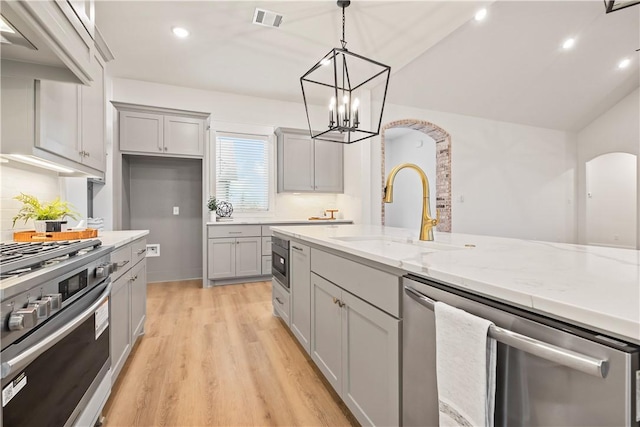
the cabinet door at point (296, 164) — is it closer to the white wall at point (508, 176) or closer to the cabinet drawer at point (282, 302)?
the white wall at point (508, 176)

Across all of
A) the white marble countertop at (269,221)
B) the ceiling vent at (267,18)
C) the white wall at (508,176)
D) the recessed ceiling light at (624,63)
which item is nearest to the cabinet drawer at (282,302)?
the white marble countertop at (269,221)

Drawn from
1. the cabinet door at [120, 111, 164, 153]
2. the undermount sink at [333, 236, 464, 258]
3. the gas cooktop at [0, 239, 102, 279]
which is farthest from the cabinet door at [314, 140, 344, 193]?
the gas cooktop at [0, 239, 102, 279]

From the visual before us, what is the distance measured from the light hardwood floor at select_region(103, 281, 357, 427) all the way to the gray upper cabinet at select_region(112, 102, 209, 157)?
2.25 m

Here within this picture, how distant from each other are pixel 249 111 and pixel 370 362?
4580mm

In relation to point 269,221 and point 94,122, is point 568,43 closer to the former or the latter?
point 269,221

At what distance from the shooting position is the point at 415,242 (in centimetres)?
172

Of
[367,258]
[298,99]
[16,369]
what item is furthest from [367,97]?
[16,369]

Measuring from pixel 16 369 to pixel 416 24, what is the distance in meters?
4.04

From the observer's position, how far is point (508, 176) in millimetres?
6523

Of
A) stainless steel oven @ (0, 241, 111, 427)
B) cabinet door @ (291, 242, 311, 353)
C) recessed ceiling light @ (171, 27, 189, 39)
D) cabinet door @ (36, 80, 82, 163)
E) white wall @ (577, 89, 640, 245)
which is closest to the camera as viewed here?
stainless steel oven @ (0, 241, 111, 427)

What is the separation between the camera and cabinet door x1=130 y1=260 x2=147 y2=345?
7.10 feet

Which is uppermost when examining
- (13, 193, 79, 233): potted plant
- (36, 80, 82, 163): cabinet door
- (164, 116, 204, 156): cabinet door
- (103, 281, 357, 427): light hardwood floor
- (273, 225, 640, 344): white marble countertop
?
(164, 116, 204, 156): cabinet door

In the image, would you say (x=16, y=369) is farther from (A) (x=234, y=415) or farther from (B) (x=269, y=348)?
(B) (x=269, y=348)

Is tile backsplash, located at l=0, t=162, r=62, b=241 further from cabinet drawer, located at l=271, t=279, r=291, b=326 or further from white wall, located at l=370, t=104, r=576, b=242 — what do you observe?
white wall, located at l=370, t=104, r=576, b=242
